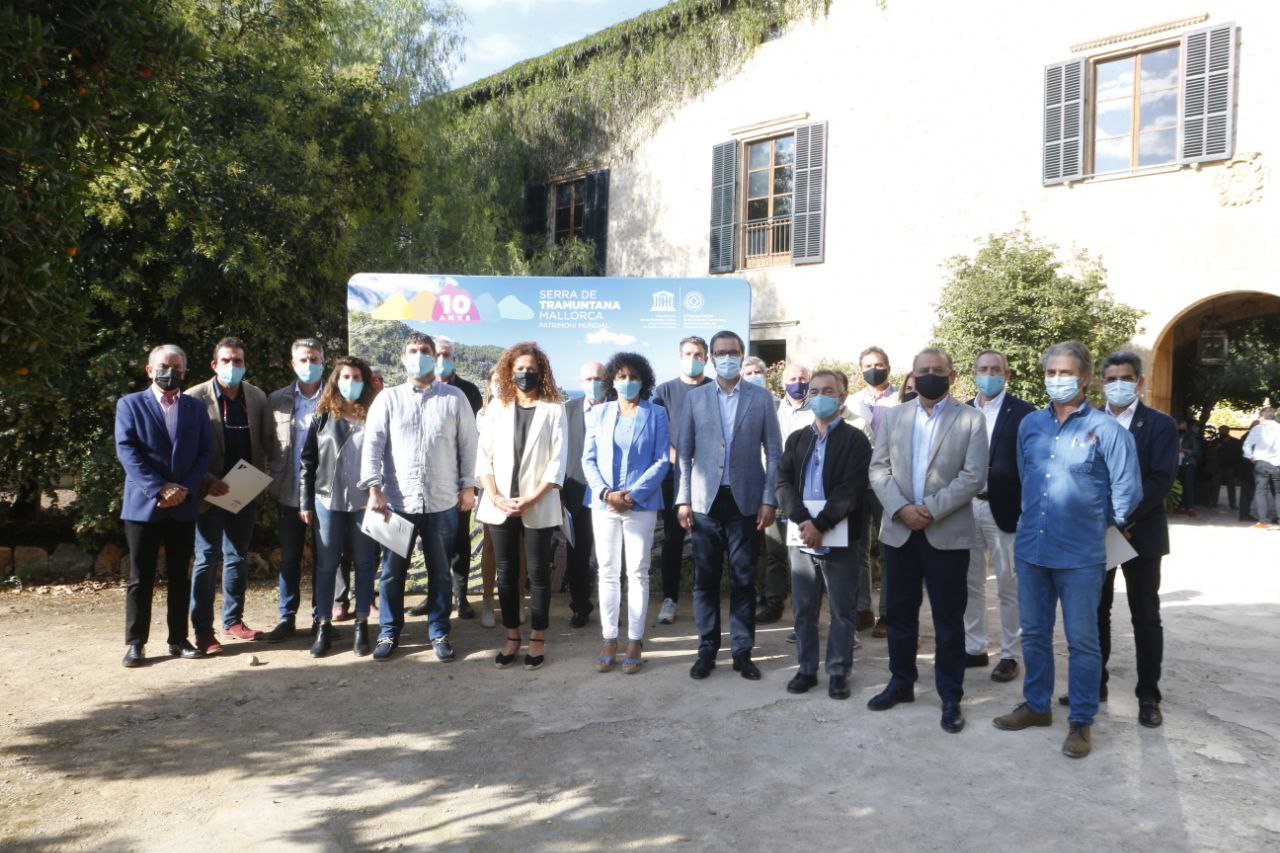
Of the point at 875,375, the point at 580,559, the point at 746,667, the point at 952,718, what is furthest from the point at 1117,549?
the point at 580,559

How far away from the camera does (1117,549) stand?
4414mm

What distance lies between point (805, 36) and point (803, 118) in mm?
1314

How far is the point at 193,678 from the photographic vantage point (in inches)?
207

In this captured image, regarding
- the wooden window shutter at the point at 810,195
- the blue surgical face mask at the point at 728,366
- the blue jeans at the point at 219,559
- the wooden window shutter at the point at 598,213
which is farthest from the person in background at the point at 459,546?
the wooden window shutter at the point at 598,213

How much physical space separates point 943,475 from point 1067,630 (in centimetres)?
91

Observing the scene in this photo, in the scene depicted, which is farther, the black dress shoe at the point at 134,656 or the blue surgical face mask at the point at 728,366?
the blue surgical face mask at the point at 728,366

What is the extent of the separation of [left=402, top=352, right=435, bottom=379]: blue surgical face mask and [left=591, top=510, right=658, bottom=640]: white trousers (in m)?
1.40

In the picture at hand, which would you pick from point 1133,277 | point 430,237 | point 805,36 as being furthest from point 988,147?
point 430,237

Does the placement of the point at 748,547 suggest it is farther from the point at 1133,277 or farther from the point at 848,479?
the point at 1133,277

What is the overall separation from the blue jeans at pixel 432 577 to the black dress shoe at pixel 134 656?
139cm

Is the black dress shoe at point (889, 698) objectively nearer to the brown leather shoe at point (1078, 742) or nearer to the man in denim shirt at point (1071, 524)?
the man in denim shirt at point (1071, 524)

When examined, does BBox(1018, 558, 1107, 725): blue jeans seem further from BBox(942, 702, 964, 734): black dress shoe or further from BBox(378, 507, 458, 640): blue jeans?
BBox(378, 507, 458, 640): blue jeans

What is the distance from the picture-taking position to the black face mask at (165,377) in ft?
18.3

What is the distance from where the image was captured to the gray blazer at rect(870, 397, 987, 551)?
4.57m
